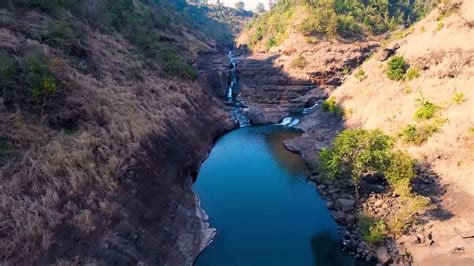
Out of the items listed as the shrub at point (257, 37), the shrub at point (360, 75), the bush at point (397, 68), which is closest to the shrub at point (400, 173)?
the bush at point (397, 68)

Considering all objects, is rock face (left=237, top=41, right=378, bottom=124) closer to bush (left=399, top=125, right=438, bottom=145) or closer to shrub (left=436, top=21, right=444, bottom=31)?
shrub (left=436, top=21, right=444, bottom=31)

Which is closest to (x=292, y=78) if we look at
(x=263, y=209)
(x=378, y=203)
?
(x=263, y=209)

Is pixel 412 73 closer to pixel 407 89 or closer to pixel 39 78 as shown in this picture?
pixel 407 89

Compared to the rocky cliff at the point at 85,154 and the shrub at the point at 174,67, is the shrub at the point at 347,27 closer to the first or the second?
the shrub at the point at 174,67

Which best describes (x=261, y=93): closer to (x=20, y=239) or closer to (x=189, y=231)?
(x=189, y=231)

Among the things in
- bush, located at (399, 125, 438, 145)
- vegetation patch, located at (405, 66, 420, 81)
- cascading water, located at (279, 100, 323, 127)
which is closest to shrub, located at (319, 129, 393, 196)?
bush, located at (399, 125, 438, 145)

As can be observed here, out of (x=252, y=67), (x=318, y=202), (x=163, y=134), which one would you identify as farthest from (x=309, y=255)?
(x=252, y=67)
